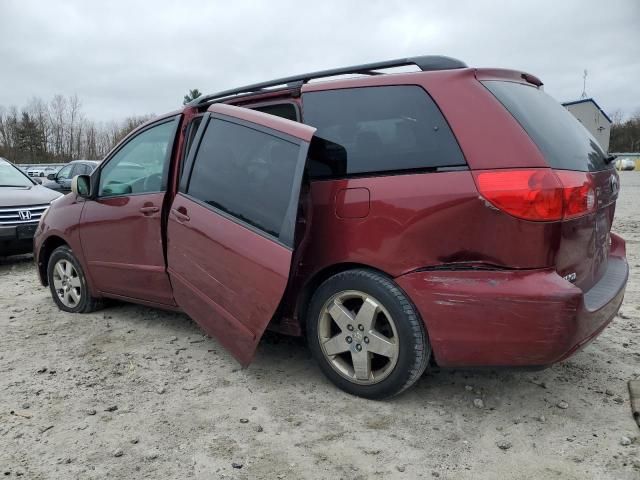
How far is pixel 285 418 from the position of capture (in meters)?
2.77

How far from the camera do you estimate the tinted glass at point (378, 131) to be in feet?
8.56

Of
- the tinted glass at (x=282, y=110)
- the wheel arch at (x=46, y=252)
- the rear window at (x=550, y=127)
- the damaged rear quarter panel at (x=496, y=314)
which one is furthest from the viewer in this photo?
the wheel arch at (x=46, y=252)

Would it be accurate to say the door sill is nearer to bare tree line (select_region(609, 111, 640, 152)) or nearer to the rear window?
the rear window

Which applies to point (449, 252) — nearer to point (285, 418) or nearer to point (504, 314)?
point (504, 314)

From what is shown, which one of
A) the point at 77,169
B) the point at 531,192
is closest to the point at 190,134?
the point at 531,192

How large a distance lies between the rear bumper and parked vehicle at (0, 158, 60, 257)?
648 cm

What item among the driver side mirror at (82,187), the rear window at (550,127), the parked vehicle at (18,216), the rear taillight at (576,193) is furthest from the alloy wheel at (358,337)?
the parked vehicle at (18,216)

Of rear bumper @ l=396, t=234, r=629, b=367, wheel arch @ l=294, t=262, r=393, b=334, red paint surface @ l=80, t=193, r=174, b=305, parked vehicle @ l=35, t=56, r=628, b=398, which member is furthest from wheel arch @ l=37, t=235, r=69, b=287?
rear bumper @ l=396, t=234, r=629, b=367

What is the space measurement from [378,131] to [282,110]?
0.77 metres

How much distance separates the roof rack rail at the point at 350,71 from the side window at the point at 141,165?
0.43m

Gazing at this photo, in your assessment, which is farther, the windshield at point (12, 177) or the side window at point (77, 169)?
the side window at point (77, 169)

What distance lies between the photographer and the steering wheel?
3.85m

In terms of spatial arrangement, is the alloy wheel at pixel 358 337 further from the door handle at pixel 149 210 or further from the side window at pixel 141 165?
the side window at pixel 141 165

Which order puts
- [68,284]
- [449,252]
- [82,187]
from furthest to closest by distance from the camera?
1. [68,284]
2. [82,187]
3. [449,252]
